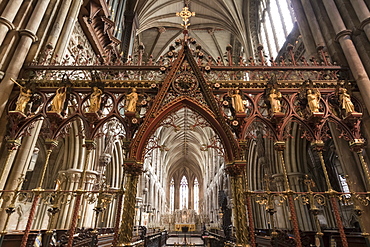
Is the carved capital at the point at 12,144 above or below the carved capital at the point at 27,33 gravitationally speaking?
below

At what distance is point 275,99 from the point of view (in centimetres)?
477

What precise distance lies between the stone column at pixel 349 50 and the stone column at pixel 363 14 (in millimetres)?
315

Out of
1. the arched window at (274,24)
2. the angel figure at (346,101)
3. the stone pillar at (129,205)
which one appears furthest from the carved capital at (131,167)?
the arched window at (274,24)

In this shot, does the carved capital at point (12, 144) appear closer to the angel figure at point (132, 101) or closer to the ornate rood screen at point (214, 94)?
the ornate rood screen at point (214, 94)

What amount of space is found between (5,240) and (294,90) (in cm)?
641

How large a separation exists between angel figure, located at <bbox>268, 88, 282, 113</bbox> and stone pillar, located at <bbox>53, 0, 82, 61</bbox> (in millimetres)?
5388

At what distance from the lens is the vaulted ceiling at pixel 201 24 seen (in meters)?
16.0

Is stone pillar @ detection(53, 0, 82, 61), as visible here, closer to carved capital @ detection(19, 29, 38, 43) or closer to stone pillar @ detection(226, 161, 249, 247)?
carved capital @ detection(19, 29, 38, 43)

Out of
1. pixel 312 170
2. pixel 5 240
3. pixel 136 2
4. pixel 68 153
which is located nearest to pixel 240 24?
pixel 136 2

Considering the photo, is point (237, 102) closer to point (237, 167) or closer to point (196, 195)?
point (237, 167)

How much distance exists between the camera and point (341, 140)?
Answer: 16.7 feet

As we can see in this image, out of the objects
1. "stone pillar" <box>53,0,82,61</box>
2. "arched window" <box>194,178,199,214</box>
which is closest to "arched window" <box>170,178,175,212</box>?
"arched window" <box>194,178,199,214</box>

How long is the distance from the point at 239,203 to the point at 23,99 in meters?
4.69

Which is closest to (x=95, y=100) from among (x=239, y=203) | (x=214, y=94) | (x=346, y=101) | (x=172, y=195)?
(x=214, y=94)
